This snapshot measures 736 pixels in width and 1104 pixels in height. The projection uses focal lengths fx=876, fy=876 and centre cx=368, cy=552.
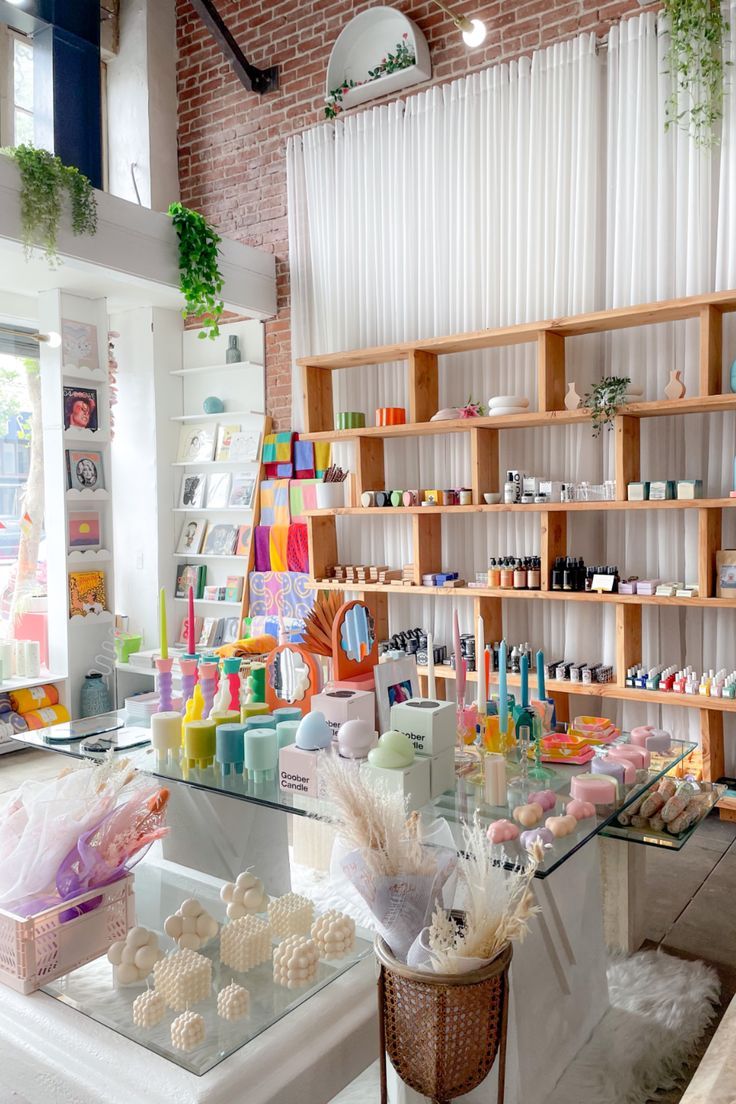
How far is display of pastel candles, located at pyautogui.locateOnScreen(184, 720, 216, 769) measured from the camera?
2604mm

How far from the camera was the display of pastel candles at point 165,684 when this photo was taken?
9.73ft

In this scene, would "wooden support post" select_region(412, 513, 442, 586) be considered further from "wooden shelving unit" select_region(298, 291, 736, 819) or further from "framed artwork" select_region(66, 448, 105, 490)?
"framed artwork" select_region(66, 448, 105, 490)

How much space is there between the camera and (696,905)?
130 inches

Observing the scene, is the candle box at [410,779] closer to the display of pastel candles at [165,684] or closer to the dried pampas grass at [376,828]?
the dried pampas grass at [376,828]

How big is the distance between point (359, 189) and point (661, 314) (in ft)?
7.69

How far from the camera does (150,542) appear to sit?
261 inches

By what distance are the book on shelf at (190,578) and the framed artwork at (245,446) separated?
0.88m

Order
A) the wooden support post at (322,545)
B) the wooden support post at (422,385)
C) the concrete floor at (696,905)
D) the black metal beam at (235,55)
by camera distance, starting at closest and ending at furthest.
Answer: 1. the concrete floor at (696,905)
2. the wooden support post at (422,385)
3. the wooden support post at (322,545)
4. the black metal beam at (235,55)

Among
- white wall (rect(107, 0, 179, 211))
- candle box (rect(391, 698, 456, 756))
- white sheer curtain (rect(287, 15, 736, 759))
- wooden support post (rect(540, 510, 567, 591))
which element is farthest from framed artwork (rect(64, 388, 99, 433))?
candle box (rect(391, 698, 456, 756))

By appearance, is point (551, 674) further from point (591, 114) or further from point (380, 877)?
point (380, 877)

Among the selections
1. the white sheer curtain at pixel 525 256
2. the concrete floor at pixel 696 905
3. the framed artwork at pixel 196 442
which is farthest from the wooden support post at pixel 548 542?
the framed artwork at pixel 196 442

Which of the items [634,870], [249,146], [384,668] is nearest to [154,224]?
[249,146]

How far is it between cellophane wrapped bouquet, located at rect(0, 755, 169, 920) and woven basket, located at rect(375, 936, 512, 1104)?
0.69 meters

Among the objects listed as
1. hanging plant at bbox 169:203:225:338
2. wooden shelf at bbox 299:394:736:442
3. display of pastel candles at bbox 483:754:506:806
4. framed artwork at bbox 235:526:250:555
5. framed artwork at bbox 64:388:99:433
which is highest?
hanging plant at bbox 169:203:225:338
